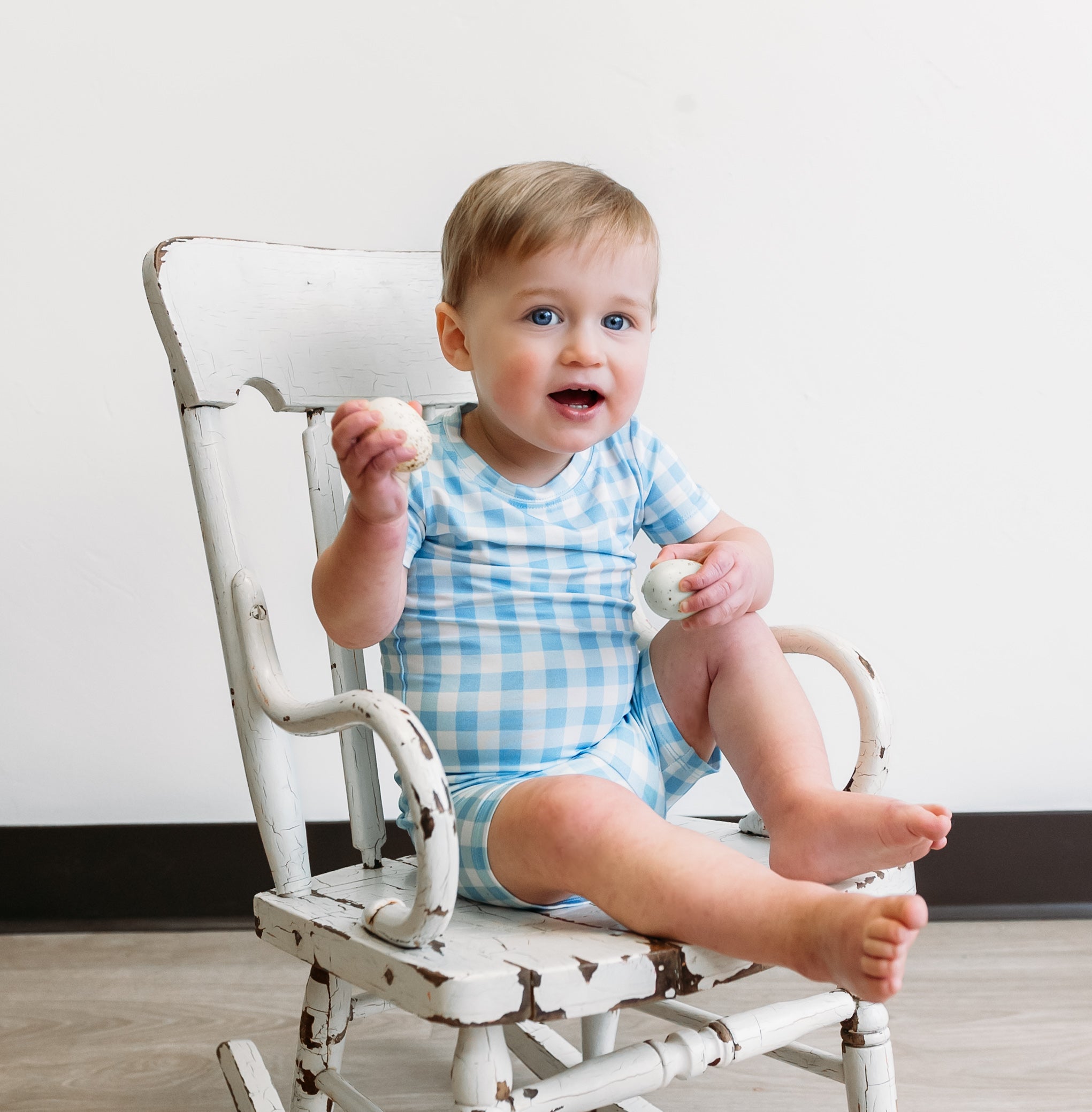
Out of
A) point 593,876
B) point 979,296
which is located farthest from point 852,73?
point 593,876

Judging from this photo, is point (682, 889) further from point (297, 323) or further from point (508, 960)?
point (297, 323)

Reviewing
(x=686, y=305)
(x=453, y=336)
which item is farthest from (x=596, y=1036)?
(x=686, y=305)

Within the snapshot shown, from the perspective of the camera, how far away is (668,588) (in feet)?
2.29

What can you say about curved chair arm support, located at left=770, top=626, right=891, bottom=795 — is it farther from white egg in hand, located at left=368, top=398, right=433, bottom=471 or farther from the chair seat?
white egg in hand, located at left=368, top=398, right=433, bottom=471

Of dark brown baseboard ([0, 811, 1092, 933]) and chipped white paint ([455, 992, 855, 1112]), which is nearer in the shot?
chipped white paint ([455, 992, 855, 1112])

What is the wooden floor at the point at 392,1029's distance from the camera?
0.97 meters

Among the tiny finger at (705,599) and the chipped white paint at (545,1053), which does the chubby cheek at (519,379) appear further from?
the chipped white paint at (545,1053)

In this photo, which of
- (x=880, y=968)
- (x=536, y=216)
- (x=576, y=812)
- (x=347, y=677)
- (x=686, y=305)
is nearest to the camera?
(x=880, y=968)

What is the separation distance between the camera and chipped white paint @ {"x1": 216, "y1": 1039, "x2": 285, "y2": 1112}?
0.77 metres

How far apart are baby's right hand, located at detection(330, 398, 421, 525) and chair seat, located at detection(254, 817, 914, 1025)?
0.78 feet

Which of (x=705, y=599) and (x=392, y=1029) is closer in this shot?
(x=705, y=599)

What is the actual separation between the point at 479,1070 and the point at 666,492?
0.45 metres

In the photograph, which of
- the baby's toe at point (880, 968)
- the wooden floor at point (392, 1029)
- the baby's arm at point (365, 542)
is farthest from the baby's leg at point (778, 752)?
the wooden floor at point (392, 1029)

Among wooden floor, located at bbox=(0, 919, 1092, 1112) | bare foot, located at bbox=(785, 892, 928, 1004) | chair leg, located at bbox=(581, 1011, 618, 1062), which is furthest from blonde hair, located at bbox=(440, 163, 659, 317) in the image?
wooden floor, located at bbox=(0, 919, 1092, 1112)
